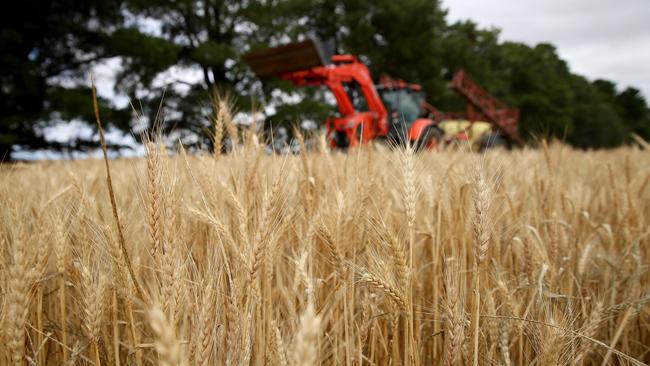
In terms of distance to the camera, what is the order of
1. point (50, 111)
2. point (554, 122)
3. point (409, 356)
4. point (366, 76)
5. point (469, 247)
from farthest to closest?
point (554, 122)
point (50, 111)
point (366, 76)
point (469, 247)
point (409, 356)

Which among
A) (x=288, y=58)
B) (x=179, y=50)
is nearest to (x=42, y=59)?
(x=179, y=50)

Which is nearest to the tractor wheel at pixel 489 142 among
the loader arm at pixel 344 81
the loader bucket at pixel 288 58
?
the loader arm at pixel 344 81

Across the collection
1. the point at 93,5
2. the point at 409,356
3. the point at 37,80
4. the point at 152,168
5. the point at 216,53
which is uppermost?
the point at 93,5

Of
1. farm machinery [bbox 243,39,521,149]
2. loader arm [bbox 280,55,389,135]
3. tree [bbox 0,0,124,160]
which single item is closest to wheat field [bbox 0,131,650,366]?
farm machinery [bbox 243,39,521,149]

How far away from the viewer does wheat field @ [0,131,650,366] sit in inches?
24.4

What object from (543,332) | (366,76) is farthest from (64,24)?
(543,332)

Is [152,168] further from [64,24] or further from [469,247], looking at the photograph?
[64,24]

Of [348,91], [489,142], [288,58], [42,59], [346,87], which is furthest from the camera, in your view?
[42,59]

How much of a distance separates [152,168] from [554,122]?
116 feet

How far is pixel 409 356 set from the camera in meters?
0.72

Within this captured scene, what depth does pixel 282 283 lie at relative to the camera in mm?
1025

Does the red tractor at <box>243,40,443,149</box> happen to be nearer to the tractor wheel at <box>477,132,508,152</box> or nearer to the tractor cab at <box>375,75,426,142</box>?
the tractor cab at <box>375,75,426,142</box>

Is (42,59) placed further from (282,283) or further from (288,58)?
(282,283)

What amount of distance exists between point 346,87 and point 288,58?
1984 mm
